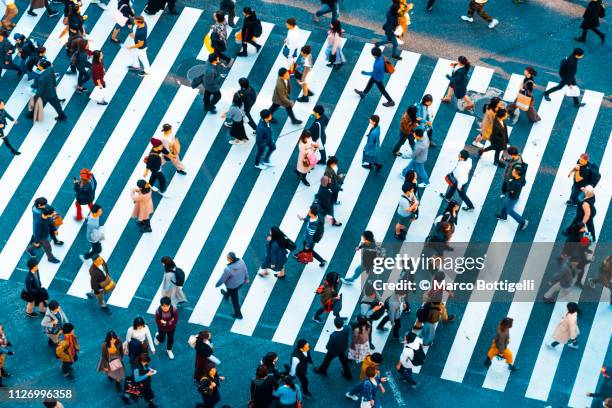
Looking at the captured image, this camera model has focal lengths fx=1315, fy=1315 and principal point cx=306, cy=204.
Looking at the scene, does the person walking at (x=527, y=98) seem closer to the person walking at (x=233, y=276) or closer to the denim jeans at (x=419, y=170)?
the denim jeans at (x=419, y=170)

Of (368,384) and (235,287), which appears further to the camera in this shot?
(235,287)

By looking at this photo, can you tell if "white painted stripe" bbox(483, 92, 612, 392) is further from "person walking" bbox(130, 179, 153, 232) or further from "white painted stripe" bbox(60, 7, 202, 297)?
"white painted stripe" bbox(60, 7, 202, 297)

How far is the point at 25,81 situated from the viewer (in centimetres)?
3303

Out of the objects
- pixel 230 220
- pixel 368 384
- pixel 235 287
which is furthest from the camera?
pixel 230 220

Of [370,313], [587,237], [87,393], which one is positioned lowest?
[87,393]

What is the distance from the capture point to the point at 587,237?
28.9m

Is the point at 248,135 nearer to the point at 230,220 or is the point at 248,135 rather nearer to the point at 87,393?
the point at 230,220

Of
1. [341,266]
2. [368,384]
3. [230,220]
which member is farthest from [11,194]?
[368,384]

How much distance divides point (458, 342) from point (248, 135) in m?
7.51

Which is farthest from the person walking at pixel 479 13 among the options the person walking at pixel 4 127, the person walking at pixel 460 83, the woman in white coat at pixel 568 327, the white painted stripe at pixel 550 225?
the person walking at pixel 4 127

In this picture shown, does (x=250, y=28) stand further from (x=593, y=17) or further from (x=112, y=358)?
(x=112, y=358)

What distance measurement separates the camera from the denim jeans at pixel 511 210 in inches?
1168

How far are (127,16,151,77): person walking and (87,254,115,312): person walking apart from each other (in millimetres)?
6583

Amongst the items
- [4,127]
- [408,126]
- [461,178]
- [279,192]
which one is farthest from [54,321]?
[461,178]
